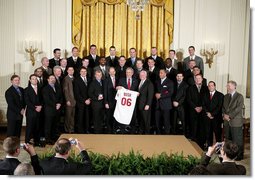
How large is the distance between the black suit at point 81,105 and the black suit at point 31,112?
636 mm

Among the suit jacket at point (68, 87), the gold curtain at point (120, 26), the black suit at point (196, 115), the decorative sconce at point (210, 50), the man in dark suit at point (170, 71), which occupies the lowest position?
the black suit at point (196, 115)

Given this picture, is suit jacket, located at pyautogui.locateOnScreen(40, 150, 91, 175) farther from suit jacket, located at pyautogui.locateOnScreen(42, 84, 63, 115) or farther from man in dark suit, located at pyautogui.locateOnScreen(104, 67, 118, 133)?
man in dark suit, located at pyautogui.locateOnScreen(104, 67, 118, 133)

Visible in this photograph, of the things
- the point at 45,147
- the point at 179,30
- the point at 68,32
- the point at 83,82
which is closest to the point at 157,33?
the point at 179,30

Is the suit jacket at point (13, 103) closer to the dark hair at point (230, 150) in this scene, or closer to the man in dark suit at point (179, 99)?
the man in dark suit at point (179, 99)

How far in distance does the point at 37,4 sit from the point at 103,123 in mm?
2757

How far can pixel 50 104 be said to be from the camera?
6371mm

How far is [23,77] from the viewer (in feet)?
26.7

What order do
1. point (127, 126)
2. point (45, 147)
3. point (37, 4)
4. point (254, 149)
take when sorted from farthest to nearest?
point (37, 4) → point (127, 126) → point (45, 147) → point (254, 149)

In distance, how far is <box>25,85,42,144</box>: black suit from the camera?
6.11 m

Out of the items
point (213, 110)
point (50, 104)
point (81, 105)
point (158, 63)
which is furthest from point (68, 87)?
point (213, 110)

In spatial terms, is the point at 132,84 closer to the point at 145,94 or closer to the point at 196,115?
the point at 145,94

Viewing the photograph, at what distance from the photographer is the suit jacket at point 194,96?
6.41 meters

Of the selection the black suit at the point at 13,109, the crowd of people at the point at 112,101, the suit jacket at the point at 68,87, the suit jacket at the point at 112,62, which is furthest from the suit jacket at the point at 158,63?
the black suit at the point at 13,109

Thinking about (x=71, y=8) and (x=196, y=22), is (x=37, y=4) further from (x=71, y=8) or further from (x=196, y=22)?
(x=196, y=22)
